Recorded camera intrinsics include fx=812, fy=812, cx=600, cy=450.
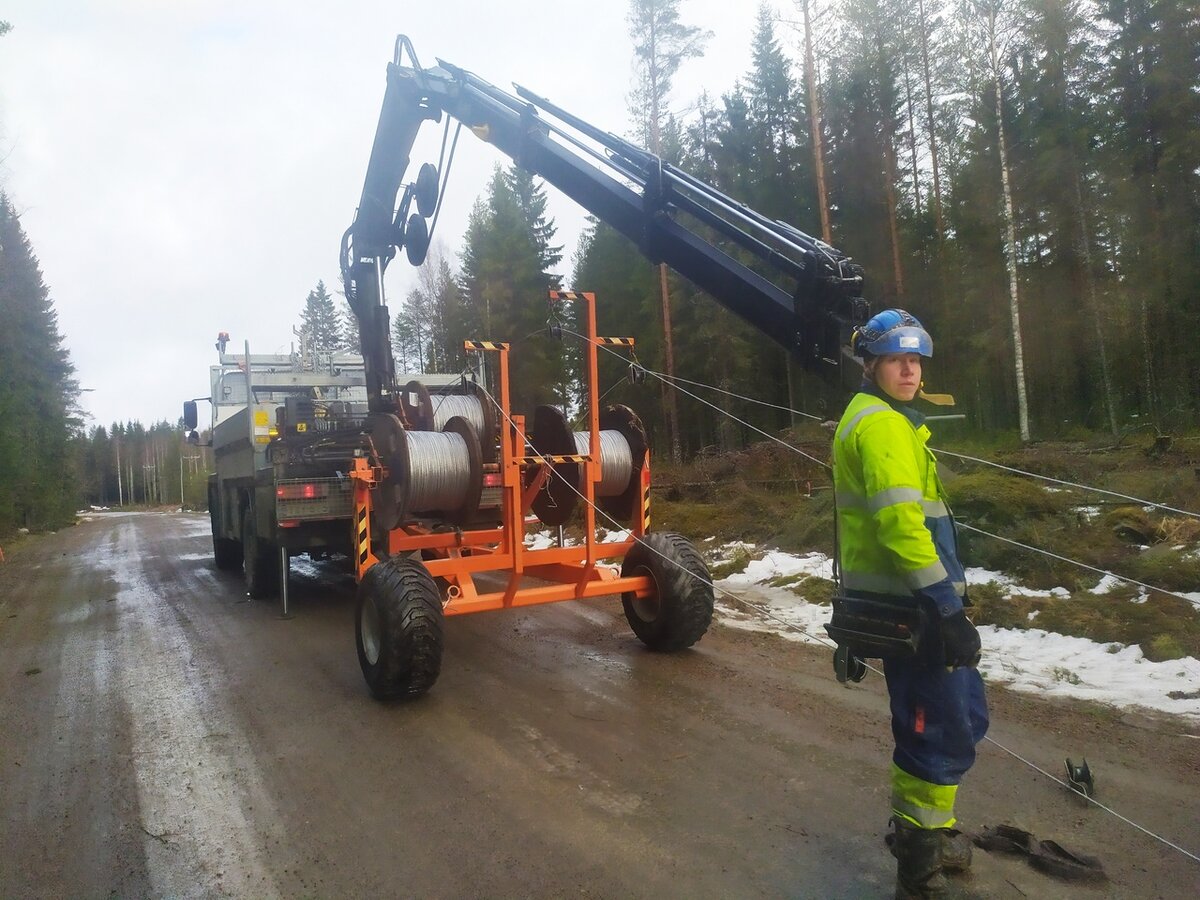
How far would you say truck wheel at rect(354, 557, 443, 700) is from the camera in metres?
5.61

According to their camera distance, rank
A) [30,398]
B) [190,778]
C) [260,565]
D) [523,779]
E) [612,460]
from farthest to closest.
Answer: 1. [30,398]
2. [260,565]
3. [612,460]
4. [190,778]
5. [523,779]

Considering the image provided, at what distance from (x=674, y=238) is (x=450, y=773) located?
346cm

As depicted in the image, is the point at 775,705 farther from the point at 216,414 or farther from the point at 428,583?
Answer: the point at 216,414

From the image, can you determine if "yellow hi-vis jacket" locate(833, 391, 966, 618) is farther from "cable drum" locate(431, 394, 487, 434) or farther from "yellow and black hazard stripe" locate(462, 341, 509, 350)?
"cable drum" locate(431, 394, 487, 434)

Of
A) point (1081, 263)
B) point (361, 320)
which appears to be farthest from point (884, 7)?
point (361, 320)

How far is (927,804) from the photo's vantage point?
305 centimetres

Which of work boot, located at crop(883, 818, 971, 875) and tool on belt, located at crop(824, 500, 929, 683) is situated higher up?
tool on belt, located at crop(824, 500, 929, 683)

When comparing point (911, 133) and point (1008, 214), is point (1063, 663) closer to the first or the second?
point (1008, 214)

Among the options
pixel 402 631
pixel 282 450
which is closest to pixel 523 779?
pixel 402 631

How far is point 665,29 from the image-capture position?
24.1m

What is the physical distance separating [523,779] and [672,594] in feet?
8.27

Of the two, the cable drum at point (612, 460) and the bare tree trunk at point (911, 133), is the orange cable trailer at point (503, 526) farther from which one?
the bare tree trunk at point (911, 133)

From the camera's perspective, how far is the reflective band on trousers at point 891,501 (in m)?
2.96

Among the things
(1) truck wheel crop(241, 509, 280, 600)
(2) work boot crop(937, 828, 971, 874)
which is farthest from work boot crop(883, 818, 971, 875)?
(1) truck wheel crop(241, 509, 280, 600)
